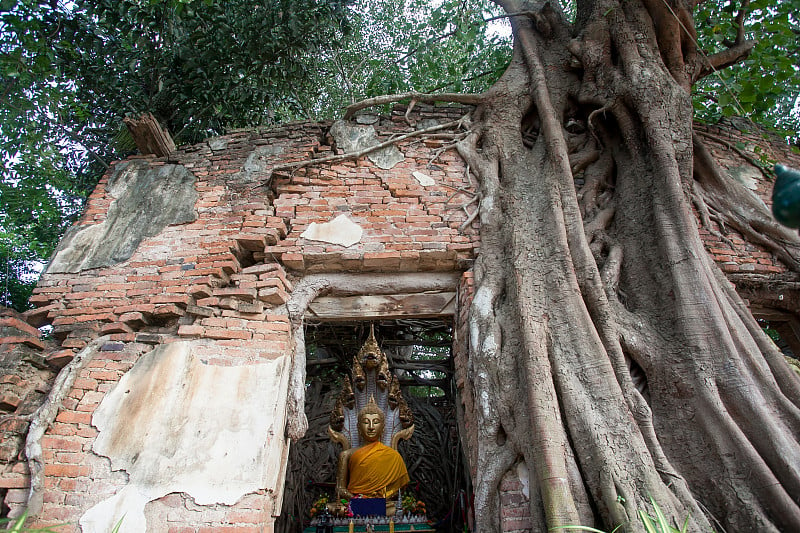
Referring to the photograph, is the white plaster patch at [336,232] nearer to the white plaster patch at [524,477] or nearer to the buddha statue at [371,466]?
the white plaster patch at [524,477]

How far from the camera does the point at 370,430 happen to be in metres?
5.35

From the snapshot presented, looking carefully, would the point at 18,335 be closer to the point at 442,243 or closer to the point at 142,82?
the point at 442,243

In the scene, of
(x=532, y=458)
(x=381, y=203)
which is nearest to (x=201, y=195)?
(x=381, y=203)

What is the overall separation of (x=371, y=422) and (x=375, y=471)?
1.65 ft

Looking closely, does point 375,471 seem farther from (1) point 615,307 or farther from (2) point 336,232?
(1) point 615,307

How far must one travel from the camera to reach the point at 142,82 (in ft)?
20.1

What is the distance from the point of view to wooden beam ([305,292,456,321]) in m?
4.05

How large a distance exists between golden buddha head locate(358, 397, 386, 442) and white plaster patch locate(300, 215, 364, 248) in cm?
225

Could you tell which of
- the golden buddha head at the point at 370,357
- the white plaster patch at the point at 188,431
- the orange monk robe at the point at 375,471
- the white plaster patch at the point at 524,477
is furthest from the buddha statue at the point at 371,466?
the white plaster patch at the point at 524,477

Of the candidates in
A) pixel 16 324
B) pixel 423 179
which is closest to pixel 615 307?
pixel 423 179

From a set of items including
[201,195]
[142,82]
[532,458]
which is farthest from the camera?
[142,82]

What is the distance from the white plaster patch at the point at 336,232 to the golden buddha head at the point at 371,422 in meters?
2.25

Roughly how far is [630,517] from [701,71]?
14.0ft

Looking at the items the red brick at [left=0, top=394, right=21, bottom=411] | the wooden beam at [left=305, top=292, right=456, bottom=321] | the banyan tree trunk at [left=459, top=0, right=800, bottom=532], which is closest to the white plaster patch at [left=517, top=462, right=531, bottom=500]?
the banyan tree trunk at [left=459, top=0, right=800, bottom=532]
